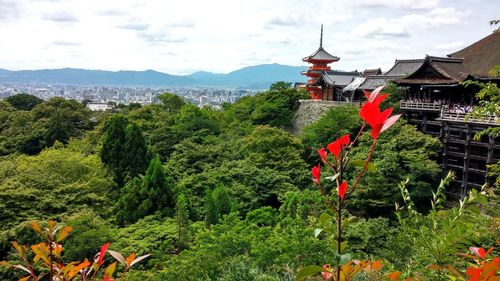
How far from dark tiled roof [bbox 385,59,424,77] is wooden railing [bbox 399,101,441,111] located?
4397 mm

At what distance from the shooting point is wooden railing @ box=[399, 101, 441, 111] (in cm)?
1633

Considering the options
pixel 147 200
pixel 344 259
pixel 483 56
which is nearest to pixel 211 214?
pixel 147 200

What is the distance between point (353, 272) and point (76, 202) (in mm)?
13302

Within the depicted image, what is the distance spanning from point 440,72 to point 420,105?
164 centimetres

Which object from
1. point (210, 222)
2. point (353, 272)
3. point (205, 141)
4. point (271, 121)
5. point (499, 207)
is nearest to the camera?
point (353, 272)

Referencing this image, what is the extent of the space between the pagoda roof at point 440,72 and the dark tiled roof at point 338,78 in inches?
354

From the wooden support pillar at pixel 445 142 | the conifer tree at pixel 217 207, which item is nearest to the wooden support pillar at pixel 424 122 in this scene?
the wooden support pillar at pixel 445 142

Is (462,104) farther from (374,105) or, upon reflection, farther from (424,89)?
(374,105)

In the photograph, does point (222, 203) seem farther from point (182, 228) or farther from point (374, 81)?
point (374, 81)

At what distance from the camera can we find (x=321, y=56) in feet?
104

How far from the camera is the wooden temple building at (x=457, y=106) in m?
14.3

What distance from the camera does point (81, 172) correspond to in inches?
614

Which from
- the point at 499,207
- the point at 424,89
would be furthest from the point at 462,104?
the point at 499,207

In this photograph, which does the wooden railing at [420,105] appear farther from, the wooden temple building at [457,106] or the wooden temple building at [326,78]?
the wooden temple building at [326,78]
